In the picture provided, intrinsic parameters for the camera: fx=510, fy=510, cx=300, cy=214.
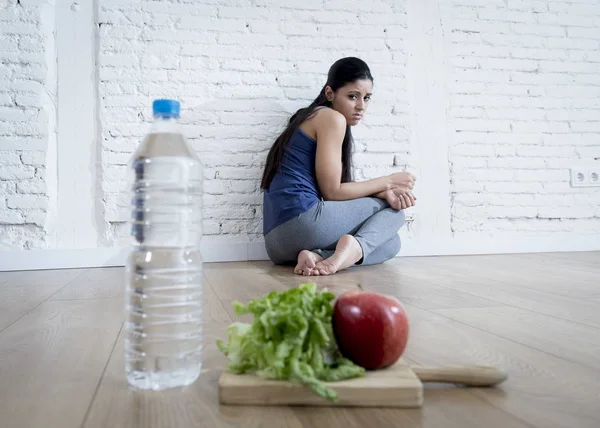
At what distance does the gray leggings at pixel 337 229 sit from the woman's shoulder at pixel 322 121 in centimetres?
32

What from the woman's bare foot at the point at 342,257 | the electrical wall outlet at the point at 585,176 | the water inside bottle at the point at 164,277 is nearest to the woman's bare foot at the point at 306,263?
the woman's bare foot at the point at 342,257

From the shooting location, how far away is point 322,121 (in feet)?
7.32

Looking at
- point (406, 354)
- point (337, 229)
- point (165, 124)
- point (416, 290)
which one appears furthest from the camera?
point (337, 229)

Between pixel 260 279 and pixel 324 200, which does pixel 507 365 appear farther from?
pixel 324 200

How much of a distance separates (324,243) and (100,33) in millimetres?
1520

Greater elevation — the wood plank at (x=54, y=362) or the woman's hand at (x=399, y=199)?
the woman's hand at (x=399, y=199)

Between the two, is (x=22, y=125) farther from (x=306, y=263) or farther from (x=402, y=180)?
(x=402, y=180)

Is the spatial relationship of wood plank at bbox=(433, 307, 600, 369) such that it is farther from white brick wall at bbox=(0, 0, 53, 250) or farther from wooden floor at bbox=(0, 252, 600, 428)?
white brick wall at bbox=(0, 0, 53, 250)

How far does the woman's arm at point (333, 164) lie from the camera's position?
221cm

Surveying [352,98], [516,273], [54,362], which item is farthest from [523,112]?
[54,362]

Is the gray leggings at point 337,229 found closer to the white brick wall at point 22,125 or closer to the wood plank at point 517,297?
the wood plank at point 517,297

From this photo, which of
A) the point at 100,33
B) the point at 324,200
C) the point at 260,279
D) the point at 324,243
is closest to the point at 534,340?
the point at 260,279

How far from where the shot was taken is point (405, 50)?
9.35 feet

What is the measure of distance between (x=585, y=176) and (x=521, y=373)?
2759 mm
